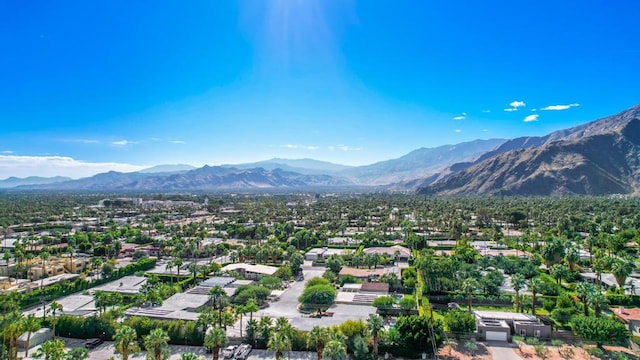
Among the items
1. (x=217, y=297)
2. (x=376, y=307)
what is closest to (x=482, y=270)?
(x=376, y=307)

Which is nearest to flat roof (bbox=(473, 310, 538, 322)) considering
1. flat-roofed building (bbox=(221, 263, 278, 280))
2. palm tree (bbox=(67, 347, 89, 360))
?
flat-roofed building (bbox=(221, 263, 278, 280))

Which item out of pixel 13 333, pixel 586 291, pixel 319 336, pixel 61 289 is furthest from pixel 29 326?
pixel 586 291

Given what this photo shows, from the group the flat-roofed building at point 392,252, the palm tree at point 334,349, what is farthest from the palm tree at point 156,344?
the flat-roofed building at point 392,252

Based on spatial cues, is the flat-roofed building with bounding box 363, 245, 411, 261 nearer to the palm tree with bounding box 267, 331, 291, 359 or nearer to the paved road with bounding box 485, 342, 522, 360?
the paved road with bounding box 485, 342, 522, 360

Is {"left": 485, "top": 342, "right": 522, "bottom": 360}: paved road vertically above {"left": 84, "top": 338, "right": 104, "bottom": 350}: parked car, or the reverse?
{"left": 84, "top": 338, "right": 104, "bottom": 350}: parked car

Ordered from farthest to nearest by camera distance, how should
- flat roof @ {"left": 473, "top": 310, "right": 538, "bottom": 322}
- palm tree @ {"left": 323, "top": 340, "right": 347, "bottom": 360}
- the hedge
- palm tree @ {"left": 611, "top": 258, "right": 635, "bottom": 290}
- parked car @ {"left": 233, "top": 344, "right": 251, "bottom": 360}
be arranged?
the hedge
palm tree @ {"left": 611, "top": 258, "right": 635, "bottom": 290}
flat roof @ {"left": 473, "top": 310, "right": 538, "bottom": 322}
parked car @ {"left": 233, "top": 344, "right": 251, "bottom": 360}
palm tree @ {"left": 323, "top": 340, "right": 347, "bottom": 360}

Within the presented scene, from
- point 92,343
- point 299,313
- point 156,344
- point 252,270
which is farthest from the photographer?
point 252,270

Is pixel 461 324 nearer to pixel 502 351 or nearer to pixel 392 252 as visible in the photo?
pixel 502 351

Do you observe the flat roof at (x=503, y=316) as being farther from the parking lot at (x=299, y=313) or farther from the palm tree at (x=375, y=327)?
the palm tree at (x=375, y=327)
